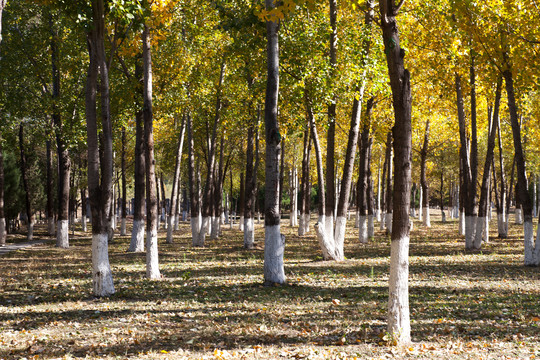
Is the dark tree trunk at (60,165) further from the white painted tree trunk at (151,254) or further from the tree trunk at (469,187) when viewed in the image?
the tree trunk at (469,187)

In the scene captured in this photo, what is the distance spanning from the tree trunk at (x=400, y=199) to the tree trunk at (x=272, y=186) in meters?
4.92

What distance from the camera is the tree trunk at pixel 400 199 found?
6.27 meters

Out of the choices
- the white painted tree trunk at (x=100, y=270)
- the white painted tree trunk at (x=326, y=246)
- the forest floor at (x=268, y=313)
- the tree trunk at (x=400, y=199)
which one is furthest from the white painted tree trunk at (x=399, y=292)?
the white painted tree trunk at (x=326, y=246)

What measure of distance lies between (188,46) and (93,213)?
42.8ft

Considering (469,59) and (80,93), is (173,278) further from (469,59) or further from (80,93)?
(80,93)

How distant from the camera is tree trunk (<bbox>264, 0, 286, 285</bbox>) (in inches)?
436

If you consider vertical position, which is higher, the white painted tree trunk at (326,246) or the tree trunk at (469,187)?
the tree trunk at (469,187)

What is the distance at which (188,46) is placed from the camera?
69.6 feet

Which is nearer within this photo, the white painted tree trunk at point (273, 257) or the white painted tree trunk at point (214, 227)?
the white painted tree trunk at point (273, 257)

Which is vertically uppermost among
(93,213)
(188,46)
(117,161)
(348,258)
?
(188,46)

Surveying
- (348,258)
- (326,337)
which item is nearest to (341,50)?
(348,258)

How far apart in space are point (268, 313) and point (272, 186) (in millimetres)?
3693

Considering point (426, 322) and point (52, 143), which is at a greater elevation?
point (52, 143)

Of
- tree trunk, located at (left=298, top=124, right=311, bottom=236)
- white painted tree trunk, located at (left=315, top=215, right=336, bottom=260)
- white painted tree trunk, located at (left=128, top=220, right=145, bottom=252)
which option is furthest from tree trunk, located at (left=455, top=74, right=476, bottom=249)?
white painted tree trunk, located at (left=128, top=220, right=145, bottom=252)
